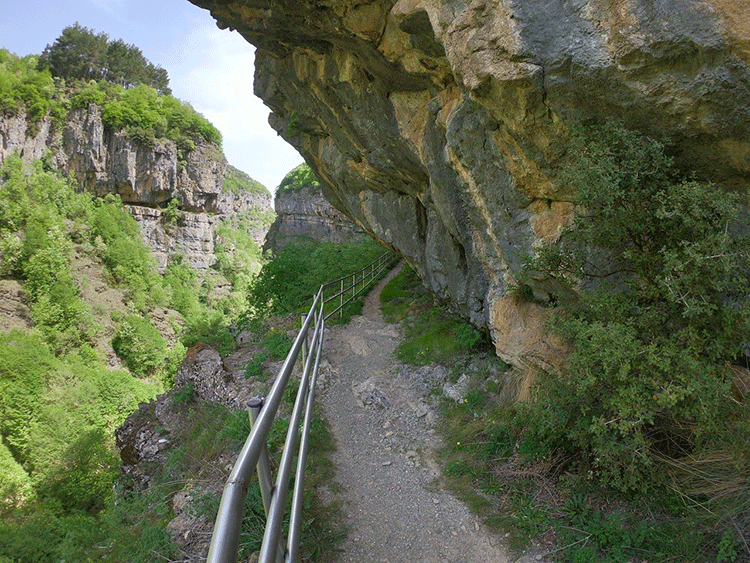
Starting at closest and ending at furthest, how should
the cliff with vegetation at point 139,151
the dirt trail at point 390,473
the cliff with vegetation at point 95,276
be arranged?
the dirt trail at point 390,473, the cliff with vegetation at point 95,276, the cliff with vegetation at point 139,151

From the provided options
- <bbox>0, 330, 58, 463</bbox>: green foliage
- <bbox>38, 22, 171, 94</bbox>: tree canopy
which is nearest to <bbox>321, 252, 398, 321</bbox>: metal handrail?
<bbox>0, 330, 58, 463</bbox>: green foliage

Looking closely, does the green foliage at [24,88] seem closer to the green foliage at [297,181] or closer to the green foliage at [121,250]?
the green foliage at [121,250]

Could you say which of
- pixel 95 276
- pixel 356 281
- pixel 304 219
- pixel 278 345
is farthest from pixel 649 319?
pixel 304 219

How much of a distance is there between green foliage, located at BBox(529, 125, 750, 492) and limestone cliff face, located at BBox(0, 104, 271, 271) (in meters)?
47.4

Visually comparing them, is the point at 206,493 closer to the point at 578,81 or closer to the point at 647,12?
the point at 578,81

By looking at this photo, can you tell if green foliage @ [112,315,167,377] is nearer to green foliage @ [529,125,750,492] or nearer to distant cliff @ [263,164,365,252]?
distant cliff @ [263,164,365,252]

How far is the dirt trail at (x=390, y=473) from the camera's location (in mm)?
3605

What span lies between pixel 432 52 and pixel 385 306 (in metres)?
8.17

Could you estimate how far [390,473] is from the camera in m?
4.84

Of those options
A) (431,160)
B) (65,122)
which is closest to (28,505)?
(431,160)

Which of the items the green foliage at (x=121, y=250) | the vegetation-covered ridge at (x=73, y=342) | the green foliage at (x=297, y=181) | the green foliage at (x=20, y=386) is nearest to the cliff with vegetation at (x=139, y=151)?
the vegetation-covered ridge at (x=73, y=342)

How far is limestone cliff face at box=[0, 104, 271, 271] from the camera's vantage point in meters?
41.2

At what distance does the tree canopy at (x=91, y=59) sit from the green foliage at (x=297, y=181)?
21.3 meters

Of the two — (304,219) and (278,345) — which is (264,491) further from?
(304,219)
